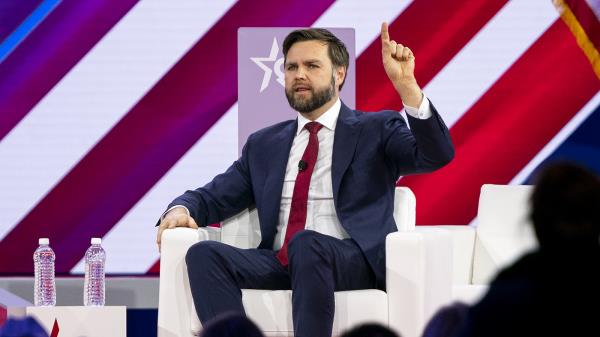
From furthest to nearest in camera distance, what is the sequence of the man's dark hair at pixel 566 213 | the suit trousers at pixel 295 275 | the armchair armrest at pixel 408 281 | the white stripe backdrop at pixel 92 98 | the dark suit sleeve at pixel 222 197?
the white stripe backdrop at pixel 92 98 → the dark suit sleeve at pixel 222 197 → the armchair armrest at pixel 408 281 → the suit trousers at pixel 295 275 → the man's dark hair at pixel 566 213

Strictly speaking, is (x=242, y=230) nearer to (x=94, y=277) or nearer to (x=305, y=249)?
(x=305, y=249)

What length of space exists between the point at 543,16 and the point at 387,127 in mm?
1830

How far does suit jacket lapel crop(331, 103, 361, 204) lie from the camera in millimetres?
3680

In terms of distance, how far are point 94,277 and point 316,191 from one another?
161 centimetres

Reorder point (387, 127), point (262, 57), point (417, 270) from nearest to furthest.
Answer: point (417, 270) < point (387, 127) < point (262, 57)

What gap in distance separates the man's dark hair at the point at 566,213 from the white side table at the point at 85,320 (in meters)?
3.04

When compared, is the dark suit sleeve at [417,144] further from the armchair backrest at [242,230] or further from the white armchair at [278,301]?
the armchair backrest at [242,230]

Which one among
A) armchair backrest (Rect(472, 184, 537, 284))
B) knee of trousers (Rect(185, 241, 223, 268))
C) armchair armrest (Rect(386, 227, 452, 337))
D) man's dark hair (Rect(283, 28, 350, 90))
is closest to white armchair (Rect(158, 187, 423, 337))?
armchair armrest (Rect(386, 227, 452, 337))

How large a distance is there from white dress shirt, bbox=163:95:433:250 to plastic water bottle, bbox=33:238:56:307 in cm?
137

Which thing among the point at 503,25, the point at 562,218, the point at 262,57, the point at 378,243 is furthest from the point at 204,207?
the point at 562,218

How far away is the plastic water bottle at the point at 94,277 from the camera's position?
15.8ft

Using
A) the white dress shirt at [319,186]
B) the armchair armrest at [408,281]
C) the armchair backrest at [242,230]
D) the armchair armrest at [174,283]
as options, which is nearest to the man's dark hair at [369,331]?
the armchair armrest at [408,281]

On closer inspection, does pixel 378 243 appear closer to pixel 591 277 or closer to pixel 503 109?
pixel 503 109

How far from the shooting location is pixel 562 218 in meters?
1.12
